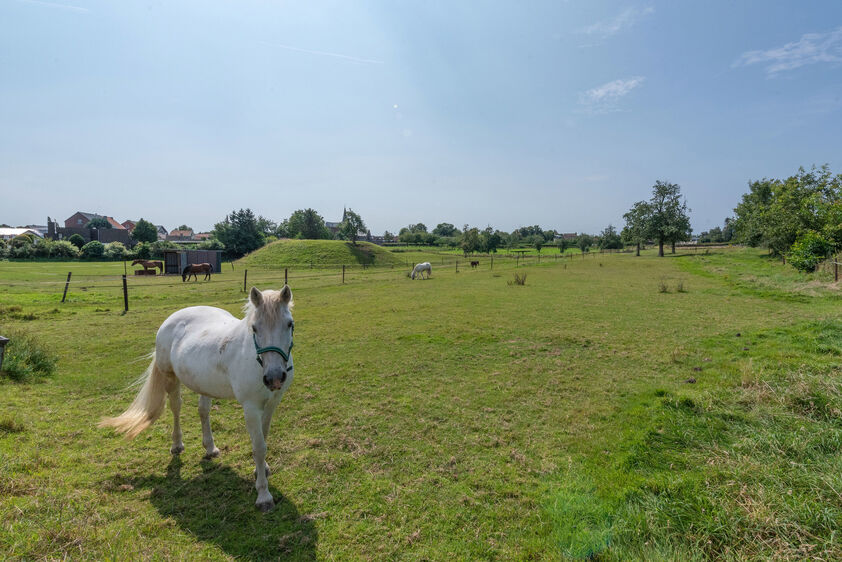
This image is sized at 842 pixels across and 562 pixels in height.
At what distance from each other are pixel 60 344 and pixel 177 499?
8.86 metres

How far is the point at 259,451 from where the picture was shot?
3467 mm

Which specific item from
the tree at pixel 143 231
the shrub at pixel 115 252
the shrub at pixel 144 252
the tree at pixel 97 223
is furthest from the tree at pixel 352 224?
the tree at pixel 97 223

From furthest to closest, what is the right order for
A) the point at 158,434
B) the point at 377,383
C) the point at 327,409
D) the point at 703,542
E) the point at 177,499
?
the point at 377,383, the point at 327,409, the point at 158,434, the point at 177,499, the point at 703,542

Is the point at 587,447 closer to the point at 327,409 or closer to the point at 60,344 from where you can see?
the point at 327,409

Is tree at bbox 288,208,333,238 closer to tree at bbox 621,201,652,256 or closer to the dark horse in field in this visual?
the dark horse in field

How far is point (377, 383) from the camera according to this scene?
6.76 m

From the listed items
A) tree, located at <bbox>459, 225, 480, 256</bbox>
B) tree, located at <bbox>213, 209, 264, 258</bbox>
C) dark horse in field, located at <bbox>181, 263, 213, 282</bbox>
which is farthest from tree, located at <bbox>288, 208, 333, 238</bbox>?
dark horse in field, located at <bbox>181, 263, 213, 282</bbox>

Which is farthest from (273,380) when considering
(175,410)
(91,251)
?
(91,251)

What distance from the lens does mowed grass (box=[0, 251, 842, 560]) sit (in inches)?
110

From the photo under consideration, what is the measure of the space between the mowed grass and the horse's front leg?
14 centimetres

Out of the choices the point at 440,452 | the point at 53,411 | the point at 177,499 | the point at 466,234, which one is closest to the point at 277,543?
the point at 177,499

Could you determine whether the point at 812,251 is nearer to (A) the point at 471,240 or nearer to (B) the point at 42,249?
(A) the point at 471,240

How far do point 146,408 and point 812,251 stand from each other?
98.7 feet

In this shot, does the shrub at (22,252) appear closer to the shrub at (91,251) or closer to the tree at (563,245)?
the shrub at (91,251)
